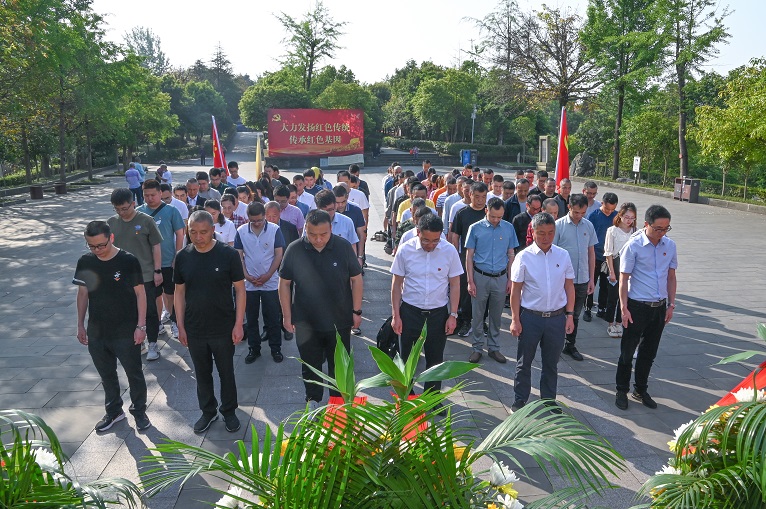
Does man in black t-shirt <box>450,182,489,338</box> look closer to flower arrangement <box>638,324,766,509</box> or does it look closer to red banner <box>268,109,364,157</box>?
flower arrangement <box>638,324,766,509</box>

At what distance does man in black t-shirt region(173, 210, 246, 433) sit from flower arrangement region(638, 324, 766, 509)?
3.27 meters

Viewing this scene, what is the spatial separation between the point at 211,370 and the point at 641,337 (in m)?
3.72

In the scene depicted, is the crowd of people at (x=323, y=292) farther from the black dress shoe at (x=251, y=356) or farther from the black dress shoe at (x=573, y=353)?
the black dress shoe at (x=573, y=353)

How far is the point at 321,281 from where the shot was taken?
475 centimetres

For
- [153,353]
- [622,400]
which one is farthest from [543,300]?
[153,353]

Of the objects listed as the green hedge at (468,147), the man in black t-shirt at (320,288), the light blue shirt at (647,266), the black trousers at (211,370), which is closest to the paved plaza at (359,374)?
the black trousers at (211,370)

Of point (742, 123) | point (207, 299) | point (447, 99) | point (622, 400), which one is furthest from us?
point (447, 99)

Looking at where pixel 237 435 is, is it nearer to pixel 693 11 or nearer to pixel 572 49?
pixel 693 11

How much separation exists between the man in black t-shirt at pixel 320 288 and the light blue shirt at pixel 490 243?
181 cm

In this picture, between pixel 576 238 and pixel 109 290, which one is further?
pixel 576 238

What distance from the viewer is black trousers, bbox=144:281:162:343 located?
625 centimetres

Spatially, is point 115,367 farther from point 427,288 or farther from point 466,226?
point 466,226

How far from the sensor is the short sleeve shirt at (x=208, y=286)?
462cm

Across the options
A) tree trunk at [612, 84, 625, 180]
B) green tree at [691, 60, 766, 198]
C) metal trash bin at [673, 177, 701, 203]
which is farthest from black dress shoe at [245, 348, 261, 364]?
tree trunk at [612, 84, 625, 180]
